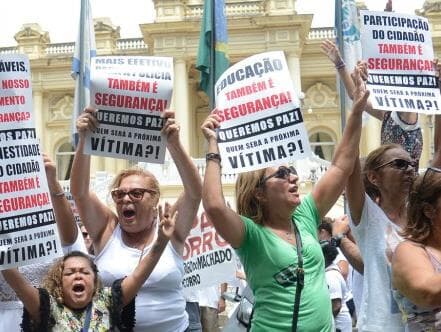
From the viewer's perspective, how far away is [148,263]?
10.5 ft

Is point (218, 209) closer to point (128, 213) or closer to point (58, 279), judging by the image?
point (128, 213)

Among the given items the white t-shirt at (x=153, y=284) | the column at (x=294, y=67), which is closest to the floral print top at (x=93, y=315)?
the white t-shirt at (x=153, y=284)

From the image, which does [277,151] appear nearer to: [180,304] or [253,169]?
[253,169]

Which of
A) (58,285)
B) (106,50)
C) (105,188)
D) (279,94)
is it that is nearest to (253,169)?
(279,94)

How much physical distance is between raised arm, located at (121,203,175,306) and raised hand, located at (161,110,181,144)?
0.52 metres

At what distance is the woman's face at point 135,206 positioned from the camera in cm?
347

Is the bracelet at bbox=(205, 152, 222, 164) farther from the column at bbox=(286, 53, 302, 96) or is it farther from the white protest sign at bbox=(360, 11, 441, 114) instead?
the column at bbox=(286, 53, 302, 96)

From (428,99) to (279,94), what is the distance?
1.03m

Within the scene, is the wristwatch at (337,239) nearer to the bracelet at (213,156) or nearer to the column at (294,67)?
the bracelet at (213,156)

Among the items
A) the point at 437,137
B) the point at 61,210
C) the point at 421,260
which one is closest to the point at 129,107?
the point at 61,210

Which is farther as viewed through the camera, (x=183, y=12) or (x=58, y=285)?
(x=183, y=12)

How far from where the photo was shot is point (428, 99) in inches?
169

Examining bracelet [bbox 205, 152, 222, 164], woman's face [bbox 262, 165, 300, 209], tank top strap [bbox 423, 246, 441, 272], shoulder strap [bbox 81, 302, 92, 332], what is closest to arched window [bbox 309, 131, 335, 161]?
woman's face [bbox 262, 165, 300, 209]

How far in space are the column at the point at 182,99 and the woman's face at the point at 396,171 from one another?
22.8 m
